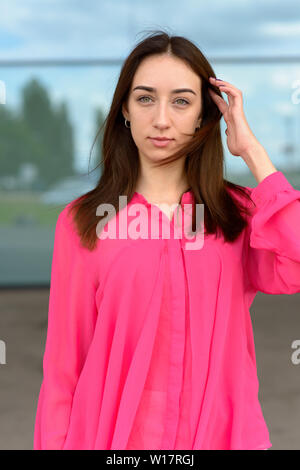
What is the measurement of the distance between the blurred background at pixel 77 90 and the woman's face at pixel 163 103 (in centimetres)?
498

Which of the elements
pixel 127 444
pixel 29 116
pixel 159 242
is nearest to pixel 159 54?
pixel 159 242

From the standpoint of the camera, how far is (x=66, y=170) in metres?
7.26

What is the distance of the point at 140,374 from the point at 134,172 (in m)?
0.46

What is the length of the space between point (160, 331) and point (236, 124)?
451 mm

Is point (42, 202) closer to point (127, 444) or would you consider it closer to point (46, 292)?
point (46, 292)

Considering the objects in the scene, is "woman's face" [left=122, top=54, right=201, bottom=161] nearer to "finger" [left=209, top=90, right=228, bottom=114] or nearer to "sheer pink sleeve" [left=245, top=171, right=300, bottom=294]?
"finger" [left=209, top=90, right=228, bottom=114]

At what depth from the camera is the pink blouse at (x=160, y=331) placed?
4.11 ft

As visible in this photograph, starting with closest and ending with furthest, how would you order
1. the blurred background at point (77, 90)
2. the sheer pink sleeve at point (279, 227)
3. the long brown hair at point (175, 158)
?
the sheer pink sleeve at point (279, 227) < the long brown hair at point (175, 158) < the blurred background at point (77, 90)

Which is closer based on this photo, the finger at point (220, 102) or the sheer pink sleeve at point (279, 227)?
the sheer pink sleeve at point (279, 227)

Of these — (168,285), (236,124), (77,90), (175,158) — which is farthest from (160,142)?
(77,90)

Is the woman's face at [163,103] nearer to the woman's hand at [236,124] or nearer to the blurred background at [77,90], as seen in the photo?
the woman's hand at [236,124]

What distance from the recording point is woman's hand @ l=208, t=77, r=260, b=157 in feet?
4.26

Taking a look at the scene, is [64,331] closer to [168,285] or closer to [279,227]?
[168,285]

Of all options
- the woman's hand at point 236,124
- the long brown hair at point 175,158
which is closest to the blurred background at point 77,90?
the long brown hair at point 175,158
